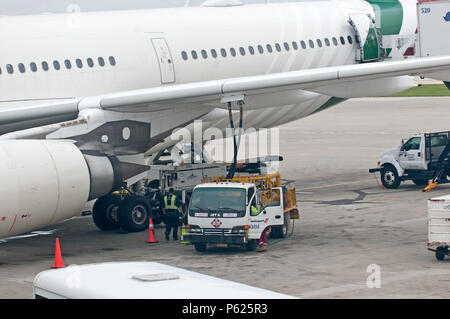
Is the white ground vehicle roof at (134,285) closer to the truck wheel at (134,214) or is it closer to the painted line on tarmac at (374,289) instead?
the painted line on tarmac at (374,289)

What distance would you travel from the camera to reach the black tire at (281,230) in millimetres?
23528

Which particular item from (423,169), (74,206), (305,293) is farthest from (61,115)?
(423,169)

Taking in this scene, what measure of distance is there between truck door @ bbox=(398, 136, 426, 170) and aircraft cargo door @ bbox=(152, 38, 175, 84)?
9114 mm

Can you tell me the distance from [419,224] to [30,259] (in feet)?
33.7

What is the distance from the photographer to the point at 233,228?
71.1ft

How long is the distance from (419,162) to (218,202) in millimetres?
11196

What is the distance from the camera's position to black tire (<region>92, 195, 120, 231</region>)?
25.7m

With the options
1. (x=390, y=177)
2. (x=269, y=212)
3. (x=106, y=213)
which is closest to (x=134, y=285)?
(x=269, y=212)

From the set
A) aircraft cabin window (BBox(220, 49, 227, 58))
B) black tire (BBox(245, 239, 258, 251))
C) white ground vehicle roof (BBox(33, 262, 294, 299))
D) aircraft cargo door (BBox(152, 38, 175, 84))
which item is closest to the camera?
white ground vehicle roof (BBox(33, 262, 294, 299))

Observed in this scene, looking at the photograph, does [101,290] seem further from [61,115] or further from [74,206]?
[61,115]

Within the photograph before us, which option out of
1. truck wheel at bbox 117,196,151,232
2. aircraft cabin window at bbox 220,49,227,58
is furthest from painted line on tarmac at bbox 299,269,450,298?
aircraft cabin window at bbox 220,49,227,58

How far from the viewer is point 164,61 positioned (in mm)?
26859

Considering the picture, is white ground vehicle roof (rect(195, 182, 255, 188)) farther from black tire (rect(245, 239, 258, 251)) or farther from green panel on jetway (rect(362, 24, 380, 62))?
green panel on jetway (rect(362, 24, 380, 62))

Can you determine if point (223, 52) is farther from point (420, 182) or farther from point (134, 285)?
point (134, 285)
